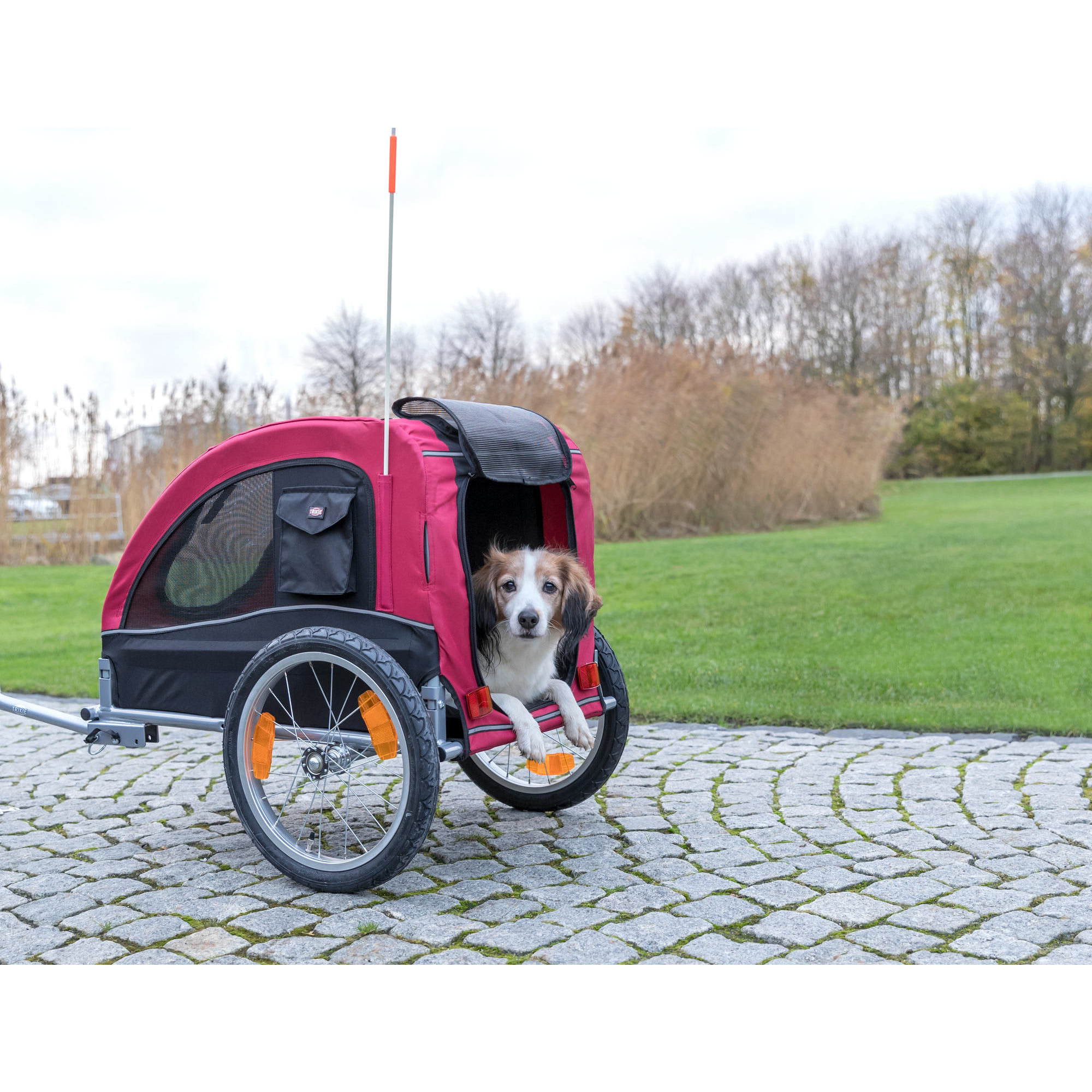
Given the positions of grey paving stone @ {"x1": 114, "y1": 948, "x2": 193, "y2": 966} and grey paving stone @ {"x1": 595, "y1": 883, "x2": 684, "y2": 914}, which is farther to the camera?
grey paving stone @ {"x1": 595, "y1": 883, "x2": 684, "y2": 914}

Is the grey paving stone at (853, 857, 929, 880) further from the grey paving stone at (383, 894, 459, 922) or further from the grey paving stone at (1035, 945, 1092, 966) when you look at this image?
the grey paving stone at (383, 894, 459, 922)

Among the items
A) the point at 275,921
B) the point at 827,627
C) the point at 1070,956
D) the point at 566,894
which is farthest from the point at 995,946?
the point at 827,627

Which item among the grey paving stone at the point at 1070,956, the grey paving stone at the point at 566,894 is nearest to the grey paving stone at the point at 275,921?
the grey paving stone at the point at 566,894

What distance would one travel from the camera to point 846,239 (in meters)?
45.6

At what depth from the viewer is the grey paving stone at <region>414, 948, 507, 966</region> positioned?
2932mm

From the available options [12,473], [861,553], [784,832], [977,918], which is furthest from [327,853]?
[12,473]

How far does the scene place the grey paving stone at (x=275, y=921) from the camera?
3.18 m

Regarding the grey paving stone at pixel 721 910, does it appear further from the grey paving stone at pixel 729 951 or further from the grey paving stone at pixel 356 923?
the grey paving stone at pixel 356 923

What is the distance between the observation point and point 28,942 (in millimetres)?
3119

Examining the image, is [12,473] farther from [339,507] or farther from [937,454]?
[937,454]

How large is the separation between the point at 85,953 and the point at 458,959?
104 cm

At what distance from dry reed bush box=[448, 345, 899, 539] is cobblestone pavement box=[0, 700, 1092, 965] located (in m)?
10.8

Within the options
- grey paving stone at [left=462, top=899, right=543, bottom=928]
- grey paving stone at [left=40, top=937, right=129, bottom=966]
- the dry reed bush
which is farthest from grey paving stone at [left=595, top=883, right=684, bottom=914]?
the dry reed bush

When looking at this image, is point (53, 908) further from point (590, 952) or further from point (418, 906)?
point (590, 952)
